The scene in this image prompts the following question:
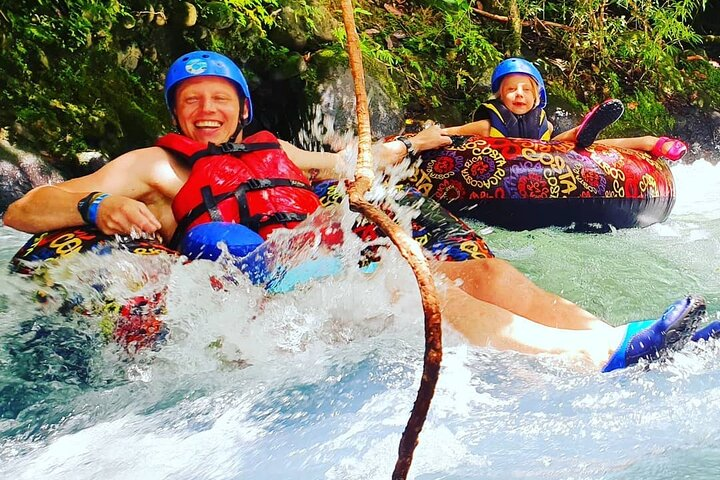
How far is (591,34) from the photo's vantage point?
807cm

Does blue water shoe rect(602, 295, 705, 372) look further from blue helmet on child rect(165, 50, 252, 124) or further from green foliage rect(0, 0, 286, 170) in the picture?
green foliage rect(0, 0, 286, 170)

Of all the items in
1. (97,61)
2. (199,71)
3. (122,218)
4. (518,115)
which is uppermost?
(97,61)

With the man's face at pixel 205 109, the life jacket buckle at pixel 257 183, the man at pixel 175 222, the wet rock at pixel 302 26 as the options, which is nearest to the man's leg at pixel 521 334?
the man at pixel 175 222

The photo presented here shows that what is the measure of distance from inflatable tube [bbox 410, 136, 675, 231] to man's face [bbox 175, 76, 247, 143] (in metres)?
1.26

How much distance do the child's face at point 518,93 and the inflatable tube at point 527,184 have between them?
2.37ft

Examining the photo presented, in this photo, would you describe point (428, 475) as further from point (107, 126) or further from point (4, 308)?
point (107, 126)

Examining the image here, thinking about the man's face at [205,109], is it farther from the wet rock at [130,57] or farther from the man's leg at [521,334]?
the wet rock at [130,57]

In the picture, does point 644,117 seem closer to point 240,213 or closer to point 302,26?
point 302,26

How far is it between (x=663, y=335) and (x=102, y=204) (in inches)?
75.9

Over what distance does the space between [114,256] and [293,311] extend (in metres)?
0.67

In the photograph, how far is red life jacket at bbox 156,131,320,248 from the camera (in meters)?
2.87

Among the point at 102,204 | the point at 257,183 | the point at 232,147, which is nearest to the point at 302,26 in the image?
the point at 232,147

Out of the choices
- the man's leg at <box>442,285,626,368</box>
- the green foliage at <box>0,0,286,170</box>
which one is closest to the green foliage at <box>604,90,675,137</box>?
the green foliage at <box>0,0,286,170</box>

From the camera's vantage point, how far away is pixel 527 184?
4.00m
